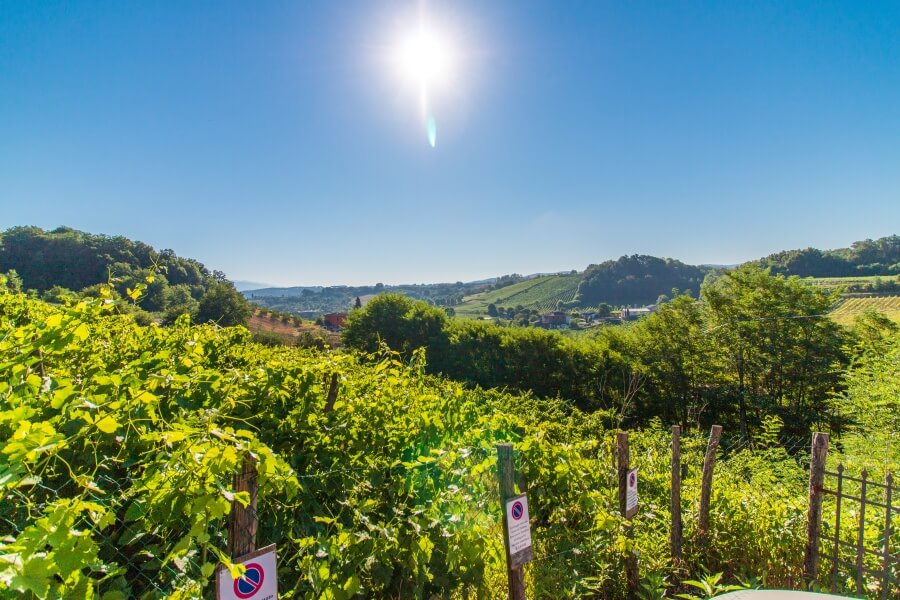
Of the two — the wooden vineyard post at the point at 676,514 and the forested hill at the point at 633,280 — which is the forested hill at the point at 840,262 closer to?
the forested hill at the point at 633,280

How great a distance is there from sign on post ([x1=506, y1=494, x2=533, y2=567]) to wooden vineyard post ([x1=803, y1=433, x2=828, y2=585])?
2186 mm

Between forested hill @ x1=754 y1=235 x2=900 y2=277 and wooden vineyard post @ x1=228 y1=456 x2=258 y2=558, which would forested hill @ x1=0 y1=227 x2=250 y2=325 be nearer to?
wooden vineyard post @ x1=228 y1=456 x2=258 y2=558

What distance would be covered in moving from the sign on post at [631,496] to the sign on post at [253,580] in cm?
245

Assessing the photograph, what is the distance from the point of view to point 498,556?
2.36 meters

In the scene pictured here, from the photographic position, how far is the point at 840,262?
58.0m

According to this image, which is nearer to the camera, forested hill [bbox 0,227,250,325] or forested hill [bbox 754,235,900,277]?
forested hill [bbox 0,227,250,325]

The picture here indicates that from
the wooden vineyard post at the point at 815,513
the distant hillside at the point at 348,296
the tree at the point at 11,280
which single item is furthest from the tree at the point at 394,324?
the distant hillside at the point at 348,296

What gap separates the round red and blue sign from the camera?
4.11 feet

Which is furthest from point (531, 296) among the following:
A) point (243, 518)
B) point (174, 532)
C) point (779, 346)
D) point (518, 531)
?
point (243, 518)

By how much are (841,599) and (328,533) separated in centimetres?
203

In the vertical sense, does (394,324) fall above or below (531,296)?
above

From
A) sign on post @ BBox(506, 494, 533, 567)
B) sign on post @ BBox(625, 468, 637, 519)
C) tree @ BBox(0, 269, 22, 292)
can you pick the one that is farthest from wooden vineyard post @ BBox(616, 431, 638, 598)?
tree @ BBox(0, 269, 22, 292)

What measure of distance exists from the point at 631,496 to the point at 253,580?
2603mm

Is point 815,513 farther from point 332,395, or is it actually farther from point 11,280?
point 11,280
